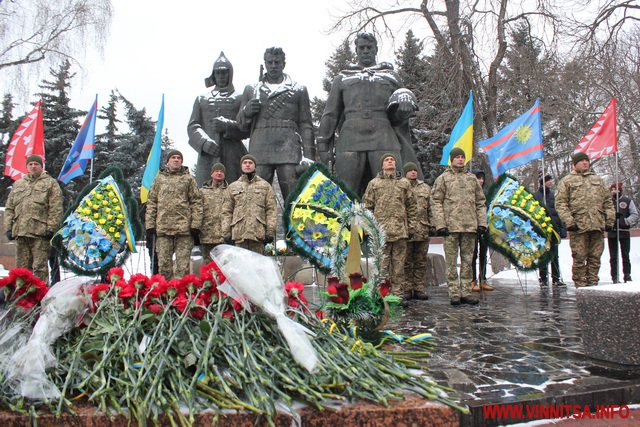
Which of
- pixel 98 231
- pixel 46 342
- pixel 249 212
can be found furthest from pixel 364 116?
pixel 46 342

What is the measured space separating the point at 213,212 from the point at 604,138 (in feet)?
21.3

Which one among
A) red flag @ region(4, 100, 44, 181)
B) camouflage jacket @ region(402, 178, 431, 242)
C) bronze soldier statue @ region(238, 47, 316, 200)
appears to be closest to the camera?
camouflage jacket @ region(402, 178, 431, 242)

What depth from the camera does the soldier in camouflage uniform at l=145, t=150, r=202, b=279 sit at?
21.0ft

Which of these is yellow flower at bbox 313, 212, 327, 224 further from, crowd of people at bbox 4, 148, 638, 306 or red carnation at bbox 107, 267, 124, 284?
red carnation at bbox 107, 267, 124, 284

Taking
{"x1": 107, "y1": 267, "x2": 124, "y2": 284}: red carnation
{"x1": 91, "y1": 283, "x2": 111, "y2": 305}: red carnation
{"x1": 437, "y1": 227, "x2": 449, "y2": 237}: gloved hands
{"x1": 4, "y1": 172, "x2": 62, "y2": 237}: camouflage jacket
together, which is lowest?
{"x1": 91, "y1": 283, "x2": 111, "y2": 305}: red carnation

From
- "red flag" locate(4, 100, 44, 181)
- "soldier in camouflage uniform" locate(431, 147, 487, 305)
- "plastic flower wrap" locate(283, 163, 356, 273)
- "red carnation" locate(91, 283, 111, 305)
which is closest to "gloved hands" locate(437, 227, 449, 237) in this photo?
"soldier in camouflage uniform" locate(431, 147, 487, 305)

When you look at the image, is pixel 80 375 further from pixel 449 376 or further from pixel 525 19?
pixel 525 19

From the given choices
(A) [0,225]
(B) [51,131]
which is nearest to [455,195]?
(A) [0,225]

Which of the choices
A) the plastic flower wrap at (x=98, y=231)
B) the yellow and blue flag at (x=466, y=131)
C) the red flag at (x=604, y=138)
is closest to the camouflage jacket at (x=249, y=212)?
the plastic flower wrap at (x=98, y=231)

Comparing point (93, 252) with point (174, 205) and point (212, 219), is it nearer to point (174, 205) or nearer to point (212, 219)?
point (174, 205)

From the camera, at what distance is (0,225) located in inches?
513

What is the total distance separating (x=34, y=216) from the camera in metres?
6.89

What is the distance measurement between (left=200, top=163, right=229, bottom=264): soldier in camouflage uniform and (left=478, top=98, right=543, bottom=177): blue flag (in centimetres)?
450

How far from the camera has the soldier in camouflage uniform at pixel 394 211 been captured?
6.32m
